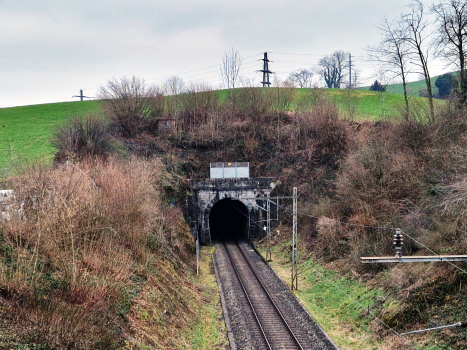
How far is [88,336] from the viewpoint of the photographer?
895cm

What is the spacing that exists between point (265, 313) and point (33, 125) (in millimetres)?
42082

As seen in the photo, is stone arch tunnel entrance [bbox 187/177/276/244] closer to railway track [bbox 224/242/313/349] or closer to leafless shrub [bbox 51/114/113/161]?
railway track [bbox 224/242/313/349]

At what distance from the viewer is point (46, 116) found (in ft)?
171

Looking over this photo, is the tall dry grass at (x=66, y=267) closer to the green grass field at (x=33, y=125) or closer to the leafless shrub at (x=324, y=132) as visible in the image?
the green grass field at (x=33, y=125)

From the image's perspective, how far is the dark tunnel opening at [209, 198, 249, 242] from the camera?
123ft

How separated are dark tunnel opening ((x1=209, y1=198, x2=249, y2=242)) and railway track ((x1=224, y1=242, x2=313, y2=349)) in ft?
30.4

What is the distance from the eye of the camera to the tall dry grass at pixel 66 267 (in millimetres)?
8469

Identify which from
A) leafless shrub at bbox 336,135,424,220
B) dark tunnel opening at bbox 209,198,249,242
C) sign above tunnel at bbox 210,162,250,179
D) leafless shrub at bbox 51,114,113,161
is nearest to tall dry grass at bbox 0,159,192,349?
leafless shrub at bbox 336,135,424,220

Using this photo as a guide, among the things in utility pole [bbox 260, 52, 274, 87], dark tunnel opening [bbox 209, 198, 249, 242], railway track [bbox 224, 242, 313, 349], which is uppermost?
utility pole [bbox 260, 52, 274, 87]

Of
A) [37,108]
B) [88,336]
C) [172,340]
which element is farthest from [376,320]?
[37,108]

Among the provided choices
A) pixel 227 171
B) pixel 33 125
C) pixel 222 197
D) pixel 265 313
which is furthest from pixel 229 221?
pixel 33 125

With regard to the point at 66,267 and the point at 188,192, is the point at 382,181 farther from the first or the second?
the point at 66,267

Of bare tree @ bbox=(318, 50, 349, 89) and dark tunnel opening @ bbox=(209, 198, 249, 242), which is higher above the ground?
bare tree @ bbox=(318, 50, 349, 89)

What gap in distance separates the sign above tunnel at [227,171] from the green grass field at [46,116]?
47.4ft
